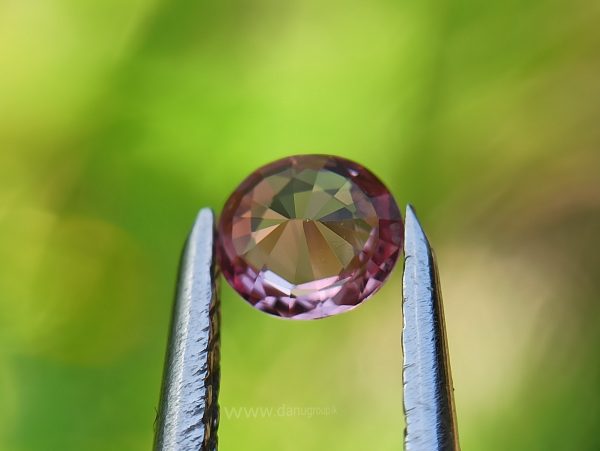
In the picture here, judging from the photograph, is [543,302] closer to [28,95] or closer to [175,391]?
[175,391]

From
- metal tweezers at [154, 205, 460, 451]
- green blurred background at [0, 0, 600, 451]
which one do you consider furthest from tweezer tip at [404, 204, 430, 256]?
green blurred background at [0, 0, 600, 451]

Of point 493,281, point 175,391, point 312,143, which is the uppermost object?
point 312,143

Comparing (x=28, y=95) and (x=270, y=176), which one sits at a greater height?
(x=28, y=95)

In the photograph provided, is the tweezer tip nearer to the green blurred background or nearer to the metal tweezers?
the metal tweezers

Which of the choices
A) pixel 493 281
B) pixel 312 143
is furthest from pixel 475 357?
pixel 312 143

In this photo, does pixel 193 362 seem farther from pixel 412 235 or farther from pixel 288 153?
pixel 288 153

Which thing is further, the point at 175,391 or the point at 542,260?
the point at 542,260

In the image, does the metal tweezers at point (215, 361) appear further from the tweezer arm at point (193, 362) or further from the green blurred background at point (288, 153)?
the green blurred background at point (288, 153)
